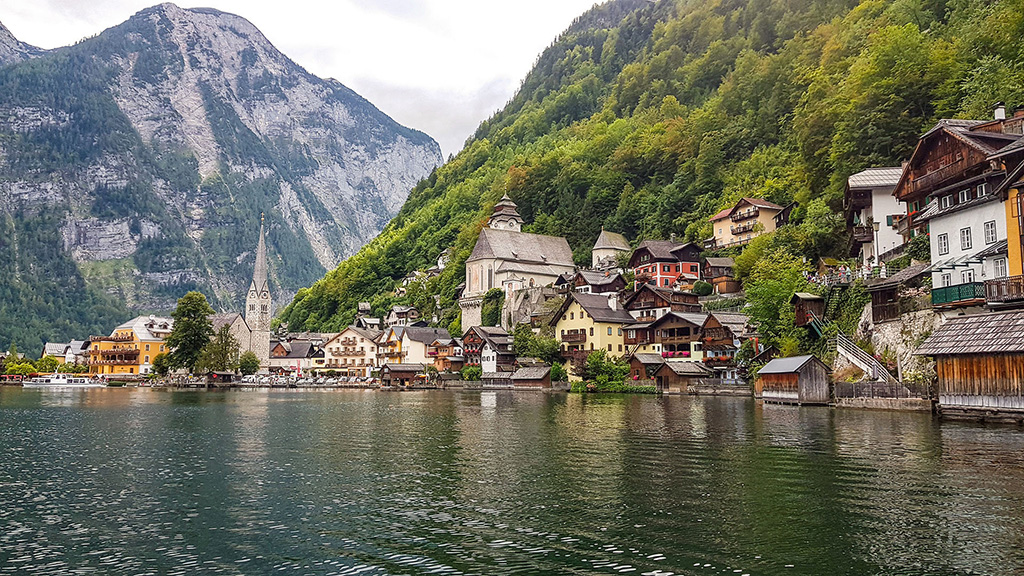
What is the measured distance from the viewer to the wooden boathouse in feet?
100

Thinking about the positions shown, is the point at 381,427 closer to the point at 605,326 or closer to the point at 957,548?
the point at 957,548

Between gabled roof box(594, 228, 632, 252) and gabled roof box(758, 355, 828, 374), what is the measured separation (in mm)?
63288

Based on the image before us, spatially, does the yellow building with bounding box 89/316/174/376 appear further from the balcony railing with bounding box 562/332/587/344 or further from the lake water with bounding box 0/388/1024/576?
the lake water with bounding box 0/388/1024/576

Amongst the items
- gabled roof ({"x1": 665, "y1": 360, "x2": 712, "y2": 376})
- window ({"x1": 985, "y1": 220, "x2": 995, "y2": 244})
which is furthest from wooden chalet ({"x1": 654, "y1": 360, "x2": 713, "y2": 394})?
window ({"x1": 985, "y1": 220, "x2": 995, "y2": 244})

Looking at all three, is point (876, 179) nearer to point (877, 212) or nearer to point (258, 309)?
point (877, 212)

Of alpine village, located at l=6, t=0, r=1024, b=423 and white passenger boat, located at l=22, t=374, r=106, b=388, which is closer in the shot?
alpine village, located at l=6, t=0, r=1024, b=423

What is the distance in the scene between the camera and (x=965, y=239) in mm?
38906

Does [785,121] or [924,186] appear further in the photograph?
[785,121]

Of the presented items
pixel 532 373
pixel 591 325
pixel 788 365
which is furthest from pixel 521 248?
pixel 788 365

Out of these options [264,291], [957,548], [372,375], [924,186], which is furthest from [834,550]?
[264,291]

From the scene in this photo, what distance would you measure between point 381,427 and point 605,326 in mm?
46404

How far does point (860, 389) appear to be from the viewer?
1672 inches

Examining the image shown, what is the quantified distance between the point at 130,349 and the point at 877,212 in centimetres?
12139

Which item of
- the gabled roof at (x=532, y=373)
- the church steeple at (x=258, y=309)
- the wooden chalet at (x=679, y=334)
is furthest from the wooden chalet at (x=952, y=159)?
the church steeple at (x=258, y=309)
